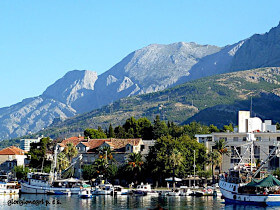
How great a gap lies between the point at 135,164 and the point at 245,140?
31.9 metres

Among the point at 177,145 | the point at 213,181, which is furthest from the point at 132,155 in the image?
the point at 213,181

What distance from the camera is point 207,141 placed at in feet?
562

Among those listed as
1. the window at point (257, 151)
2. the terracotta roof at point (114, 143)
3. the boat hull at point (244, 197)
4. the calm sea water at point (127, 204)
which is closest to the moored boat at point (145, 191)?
the calm sea water at point (127, 204)

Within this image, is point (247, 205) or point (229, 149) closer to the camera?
point (247, 205)

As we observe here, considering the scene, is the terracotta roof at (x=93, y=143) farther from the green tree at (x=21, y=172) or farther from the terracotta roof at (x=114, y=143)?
the green tree at (x=21, y=172)

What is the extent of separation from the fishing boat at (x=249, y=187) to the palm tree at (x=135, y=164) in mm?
33945

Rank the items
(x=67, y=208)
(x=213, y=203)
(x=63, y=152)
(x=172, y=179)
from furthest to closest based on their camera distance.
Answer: (x=63, y=152), (x=172, y=179), (x=213, y=203), (x=67, y=208)

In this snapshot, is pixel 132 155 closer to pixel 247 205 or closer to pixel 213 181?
pixel 213 181

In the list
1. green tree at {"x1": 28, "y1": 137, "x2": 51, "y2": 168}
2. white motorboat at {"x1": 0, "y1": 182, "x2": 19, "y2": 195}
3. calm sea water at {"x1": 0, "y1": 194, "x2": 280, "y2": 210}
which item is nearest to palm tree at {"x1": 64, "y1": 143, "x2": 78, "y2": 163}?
green tree at {"x1": 28, "y1": 137, "x2": 51, "y2": 168}

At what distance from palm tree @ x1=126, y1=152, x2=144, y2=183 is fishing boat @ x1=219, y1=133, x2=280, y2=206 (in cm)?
3394

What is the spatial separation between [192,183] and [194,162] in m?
9.58

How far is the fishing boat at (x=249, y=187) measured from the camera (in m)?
108

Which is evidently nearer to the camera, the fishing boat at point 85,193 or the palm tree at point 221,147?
the fishing boat at point 85,193

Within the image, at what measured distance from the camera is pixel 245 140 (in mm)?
165750
